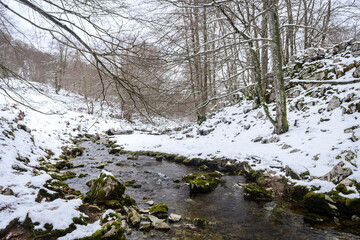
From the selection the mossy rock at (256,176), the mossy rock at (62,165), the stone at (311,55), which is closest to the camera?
the mossy rock at (256,176)

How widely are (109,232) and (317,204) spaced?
387 cm

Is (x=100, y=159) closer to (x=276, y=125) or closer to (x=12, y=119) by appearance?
(x=12, y=119)

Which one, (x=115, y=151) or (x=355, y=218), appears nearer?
(x=355, y=218)

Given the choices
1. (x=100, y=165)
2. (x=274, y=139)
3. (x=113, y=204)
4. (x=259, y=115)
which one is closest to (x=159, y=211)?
(x=113, y=204)

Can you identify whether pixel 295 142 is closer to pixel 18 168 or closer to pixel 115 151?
pixel 18 168

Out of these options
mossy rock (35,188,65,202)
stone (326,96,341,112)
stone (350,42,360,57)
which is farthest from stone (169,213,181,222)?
stone (350,42,360,57)

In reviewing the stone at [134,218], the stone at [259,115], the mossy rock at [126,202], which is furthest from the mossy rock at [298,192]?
the stone at [259,115]

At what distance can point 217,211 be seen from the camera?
4223mm

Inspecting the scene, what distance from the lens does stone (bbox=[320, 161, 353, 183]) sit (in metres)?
3.96

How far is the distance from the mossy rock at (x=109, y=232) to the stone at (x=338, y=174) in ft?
14.2

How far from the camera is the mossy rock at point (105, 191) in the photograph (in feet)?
13.9

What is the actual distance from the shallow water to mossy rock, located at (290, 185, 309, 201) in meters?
0.53

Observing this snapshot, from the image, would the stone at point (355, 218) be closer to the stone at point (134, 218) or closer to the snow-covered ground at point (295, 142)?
the snow-covered ground at point (295, 142)

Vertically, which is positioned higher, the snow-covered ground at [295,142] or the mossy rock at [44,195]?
the snow-covered ground at [295,142]
